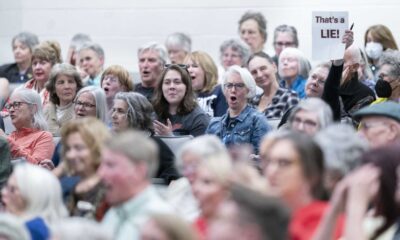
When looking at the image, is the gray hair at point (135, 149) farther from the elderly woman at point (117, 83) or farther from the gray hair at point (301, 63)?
the gray hair at point (301, 63)

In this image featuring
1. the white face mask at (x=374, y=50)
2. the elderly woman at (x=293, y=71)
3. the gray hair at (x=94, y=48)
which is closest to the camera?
the elderly woman at (x=293, y=71)

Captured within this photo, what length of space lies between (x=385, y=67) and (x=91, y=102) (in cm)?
244

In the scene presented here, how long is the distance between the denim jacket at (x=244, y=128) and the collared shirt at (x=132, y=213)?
128 inches

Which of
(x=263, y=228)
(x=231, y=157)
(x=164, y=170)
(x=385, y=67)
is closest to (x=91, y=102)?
(x=164, y=170)

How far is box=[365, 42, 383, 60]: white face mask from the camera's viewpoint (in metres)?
13.0

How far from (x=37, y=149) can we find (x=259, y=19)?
4.18m

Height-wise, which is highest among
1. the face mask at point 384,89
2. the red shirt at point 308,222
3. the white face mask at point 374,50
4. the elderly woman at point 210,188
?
the elderly woman at point 210,188

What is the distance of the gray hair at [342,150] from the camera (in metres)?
7.29

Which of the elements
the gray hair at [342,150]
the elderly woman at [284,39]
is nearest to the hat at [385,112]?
the gray hair at [342,150]

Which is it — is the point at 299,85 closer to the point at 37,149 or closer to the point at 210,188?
the point at 37,149

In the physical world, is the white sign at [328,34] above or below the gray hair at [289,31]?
above

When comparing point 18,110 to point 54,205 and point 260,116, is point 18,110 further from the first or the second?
point 54,205

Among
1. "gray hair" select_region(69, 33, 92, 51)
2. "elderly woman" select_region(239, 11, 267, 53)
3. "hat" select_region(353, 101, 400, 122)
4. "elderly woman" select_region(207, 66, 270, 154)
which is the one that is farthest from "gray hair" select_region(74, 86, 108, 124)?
"gray hair" select_region(69, 33, 92, 51)

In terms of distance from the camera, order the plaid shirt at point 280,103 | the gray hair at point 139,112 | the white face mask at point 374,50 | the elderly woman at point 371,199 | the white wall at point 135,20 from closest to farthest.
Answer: the elderly woman at point 371,199, the gray hair at point 139,112, the plaid shirt at point 280,103, the white face mask at point 374,50, the white wall at point 135,20
